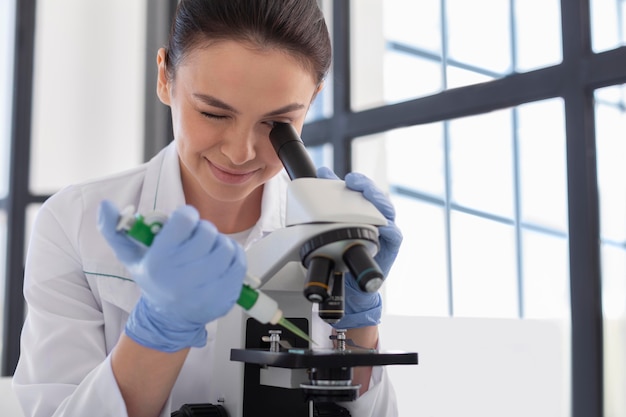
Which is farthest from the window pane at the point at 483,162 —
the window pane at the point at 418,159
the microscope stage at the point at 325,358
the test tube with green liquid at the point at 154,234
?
the test tube with green liquid at the point at 154,234

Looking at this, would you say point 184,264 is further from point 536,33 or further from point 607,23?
point 536,33

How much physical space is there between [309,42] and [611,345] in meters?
1.05

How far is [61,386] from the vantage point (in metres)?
1.28

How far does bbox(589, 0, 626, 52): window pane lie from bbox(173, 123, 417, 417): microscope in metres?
0.94

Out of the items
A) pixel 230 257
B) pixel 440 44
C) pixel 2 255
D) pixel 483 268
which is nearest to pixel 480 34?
pixel 440 44

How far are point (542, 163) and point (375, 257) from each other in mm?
905

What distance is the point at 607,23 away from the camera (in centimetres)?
176

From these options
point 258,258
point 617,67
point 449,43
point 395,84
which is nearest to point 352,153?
point 395,84

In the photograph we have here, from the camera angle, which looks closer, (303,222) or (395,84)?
(303,222)

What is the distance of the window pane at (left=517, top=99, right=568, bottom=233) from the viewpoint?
188 centimetres

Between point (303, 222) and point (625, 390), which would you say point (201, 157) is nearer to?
point (303, 222)

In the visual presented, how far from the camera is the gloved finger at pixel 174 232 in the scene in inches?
35.7

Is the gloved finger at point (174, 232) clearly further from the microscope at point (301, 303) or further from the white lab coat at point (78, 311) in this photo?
the white lab coat at point (78, 311)

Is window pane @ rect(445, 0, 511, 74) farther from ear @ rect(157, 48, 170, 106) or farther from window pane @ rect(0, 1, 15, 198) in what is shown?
window pane @ rect(0, 1, 15, 198)
